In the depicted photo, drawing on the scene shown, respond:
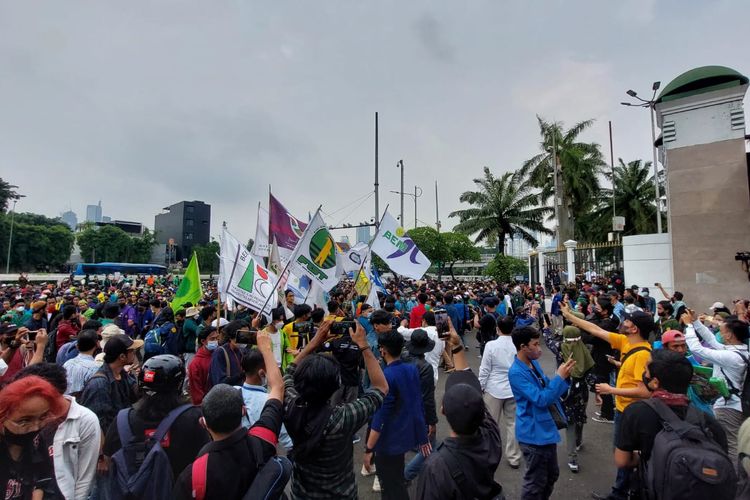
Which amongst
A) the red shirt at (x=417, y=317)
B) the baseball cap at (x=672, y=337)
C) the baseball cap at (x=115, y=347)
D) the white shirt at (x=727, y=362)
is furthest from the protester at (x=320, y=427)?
the red shirt at (x=417, y=317)

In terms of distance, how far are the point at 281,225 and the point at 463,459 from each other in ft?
22.7

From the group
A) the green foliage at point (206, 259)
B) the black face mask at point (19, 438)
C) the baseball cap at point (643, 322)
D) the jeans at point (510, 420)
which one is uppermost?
the green foliage at point (206, 259)

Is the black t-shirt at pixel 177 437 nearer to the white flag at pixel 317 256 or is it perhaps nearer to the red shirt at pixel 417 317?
the white flag at pixel 317 256

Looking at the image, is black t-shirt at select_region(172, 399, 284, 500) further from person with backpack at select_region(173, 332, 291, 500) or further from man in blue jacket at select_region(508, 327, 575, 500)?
man in blue jacket at select_region(508, 327, 575, 500)

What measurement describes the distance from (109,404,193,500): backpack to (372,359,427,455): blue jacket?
156 cm

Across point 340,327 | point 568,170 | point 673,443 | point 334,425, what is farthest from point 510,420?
point 568,170

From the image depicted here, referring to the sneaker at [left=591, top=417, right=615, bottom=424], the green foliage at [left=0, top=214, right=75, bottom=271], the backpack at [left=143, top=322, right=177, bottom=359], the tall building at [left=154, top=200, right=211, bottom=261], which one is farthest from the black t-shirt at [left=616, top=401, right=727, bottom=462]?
the tall building at [left=154, top=200, right=211, bottom=261]

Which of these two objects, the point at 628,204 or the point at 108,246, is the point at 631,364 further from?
the point at 108,246

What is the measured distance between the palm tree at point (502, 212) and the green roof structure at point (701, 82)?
1734 cm

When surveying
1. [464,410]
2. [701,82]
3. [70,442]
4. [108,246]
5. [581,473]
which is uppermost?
[701,82]

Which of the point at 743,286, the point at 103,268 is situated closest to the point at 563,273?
the point at 743,286

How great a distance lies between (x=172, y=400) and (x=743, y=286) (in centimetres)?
1436

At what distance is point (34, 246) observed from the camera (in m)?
50.8

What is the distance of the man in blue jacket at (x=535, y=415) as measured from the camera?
299 centimetres
